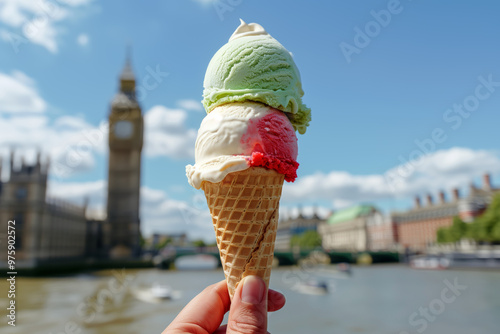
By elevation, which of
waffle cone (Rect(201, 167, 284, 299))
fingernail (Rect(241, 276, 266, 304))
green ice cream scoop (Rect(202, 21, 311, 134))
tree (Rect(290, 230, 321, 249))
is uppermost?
green ice cream scoop (Rect(202, 21, 311, 134))

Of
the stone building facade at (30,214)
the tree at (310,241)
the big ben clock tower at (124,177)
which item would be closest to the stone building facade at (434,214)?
the tree at (310,241)

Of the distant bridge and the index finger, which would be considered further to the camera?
the distant bridge

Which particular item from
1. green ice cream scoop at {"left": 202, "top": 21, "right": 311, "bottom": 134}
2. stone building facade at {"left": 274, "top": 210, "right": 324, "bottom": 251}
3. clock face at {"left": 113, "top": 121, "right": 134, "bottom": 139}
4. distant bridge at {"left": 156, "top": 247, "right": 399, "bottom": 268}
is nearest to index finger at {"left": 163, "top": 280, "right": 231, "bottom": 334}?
green ice cream scoop at {"left": 202, "top": 21, "right": 311, "bottom": 134}

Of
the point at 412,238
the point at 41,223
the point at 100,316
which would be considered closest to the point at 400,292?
the point at 100,316

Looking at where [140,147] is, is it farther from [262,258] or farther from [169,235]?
[169,235]

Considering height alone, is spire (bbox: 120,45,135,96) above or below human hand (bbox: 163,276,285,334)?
above

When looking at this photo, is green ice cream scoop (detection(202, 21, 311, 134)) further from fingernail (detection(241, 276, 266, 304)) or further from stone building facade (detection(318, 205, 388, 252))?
stone building facade (detection(318, 205, 388, 252))

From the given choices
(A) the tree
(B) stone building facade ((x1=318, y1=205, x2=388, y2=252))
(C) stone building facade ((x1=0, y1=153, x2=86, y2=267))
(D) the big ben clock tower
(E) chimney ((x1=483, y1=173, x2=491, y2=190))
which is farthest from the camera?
(A) the tree
